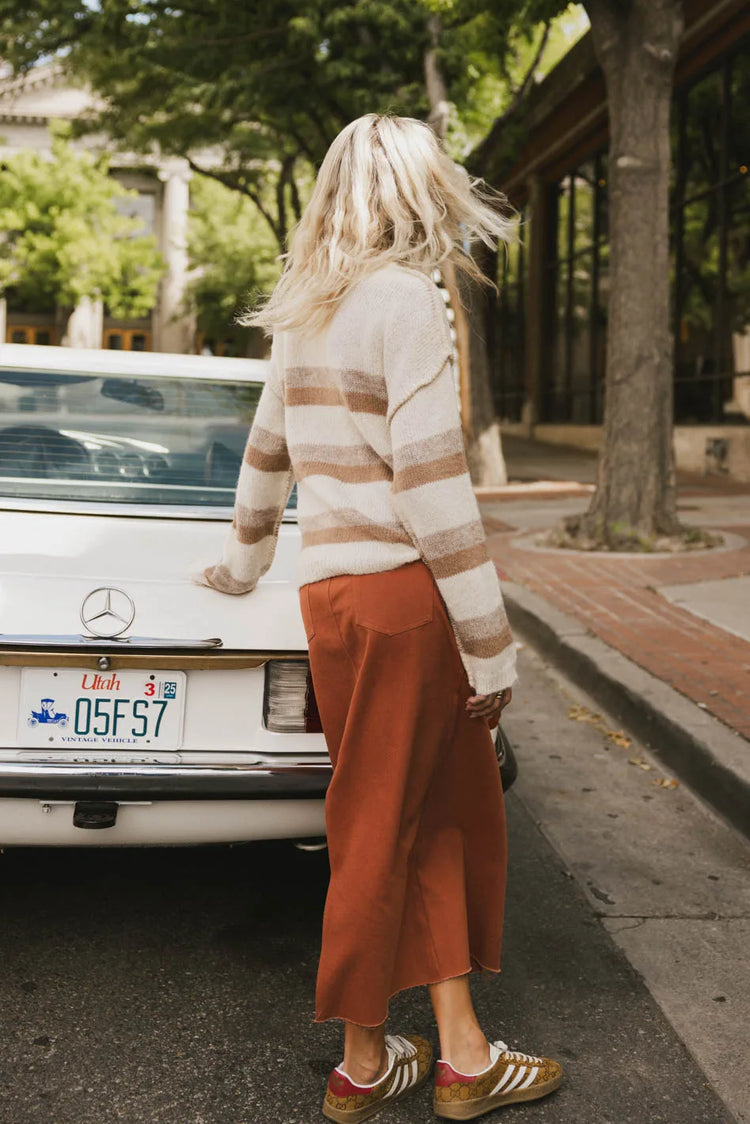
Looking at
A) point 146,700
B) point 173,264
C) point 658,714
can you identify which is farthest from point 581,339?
point 173,264

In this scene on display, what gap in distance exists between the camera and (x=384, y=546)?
232 centimetres

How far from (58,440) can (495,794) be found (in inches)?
80.0

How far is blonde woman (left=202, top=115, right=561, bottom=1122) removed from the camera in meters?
2.29

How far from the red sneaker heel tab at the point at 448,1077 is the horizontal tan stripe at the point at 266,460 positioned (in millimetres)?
1258

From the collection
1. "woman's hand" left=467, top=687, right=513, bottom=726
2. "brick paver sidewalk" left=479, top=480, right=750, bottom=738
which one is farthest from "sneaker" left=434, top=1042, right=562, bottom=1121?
"brick paver sidewalk" left=479, top=480, right=750, bottom=738

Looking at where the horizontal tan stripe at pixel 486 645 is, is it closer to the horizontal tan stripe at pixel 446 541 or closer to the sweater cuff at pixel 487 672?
the sweater cuff at pixel 487 672

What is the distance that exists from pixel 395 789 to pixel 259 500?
2.37 ft

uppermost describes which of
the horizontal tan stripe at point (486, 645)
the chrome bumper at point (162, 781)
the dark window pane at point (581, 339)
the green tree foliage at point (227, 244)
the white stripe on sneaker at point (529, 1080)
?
the green tree foliage at point (227, 244)

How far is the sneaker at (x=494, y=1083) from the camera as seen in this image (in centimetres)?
246

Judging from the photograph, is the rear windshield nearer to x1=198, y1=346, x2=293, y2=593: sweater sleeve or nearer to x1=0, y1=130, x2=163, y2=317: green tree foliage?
x1=198, y1=346, x2=293, y2=593: sweater sleeve

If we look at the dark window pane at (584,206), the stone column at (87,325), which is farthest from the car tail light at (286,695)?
the stone column at (87,325)

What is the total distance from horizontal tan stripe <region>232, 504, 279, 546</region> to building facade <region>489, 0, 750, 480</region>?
1164cm

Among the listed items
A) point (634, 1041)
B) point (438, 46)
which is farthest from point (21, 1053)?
point (438, 46)

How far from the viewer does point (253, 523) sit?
108 inches
